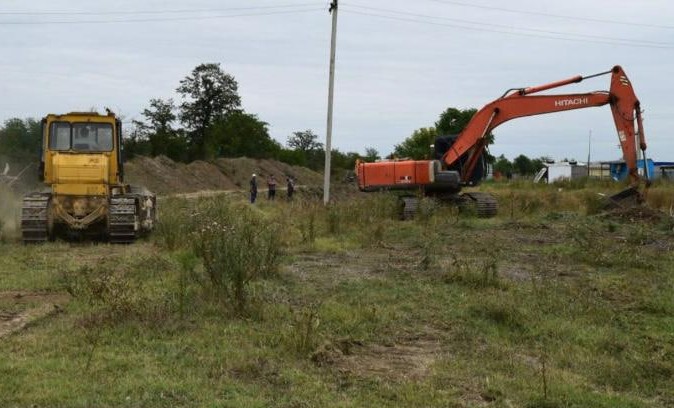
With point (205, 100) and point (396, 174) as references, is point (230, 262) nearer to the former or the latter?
point (396, 174)

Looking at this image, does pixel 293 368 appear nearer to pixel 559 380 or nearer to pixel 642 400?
pixel 559 380

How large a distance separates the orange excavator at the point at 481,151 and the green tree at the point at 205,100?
2037 inches

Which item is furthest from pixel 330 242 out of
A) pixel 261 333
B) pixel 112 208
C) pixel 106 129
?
pixel 261 333

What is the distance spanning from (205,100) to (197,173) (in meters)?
23.3

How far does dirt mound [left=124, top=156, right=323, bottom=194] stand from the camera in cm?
4434

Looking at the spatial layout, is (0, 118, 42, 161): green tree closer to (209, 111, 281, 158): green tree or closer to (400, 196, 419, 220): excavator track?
(400, 196, 419, 220): excavator track

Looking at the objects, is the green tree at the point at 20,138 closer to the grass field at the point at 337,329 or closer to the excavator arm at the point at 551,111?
the excavator arm at the point at 551,111

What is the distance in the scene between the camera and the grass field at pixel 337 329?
5590 millimetres

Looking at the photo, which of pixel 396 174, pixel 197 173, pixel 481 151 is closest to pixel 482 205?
pixel 481 151

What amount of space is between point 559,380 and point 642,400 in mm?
625

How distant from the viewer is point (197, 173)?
52.7m

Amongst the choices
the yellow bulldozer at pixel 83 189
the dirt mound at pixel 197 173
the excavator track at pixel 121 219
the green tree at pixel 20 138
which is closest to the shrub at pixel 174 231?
the excavator track at pixel 121 219

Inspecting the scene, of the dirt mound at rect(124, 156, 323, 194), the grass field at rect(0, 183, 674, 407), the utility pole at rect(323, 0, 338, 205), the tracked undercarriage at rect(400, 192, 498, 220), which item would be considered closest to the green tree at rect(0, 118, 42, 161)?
the dirt mound at rect(124, 156, 323, 194)

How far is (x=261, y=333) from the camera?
7121mm
